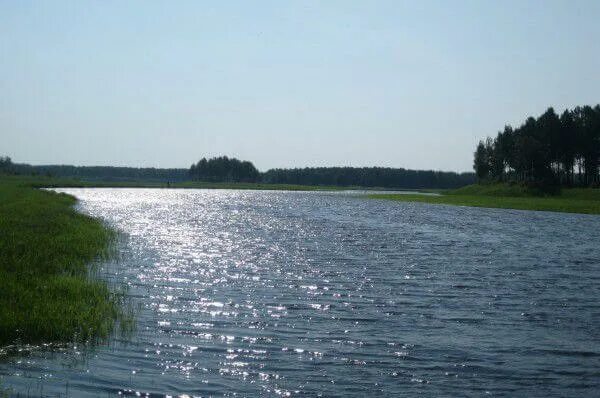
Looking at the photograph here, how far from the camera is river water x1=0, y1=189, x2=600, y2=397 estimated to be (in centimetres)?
1480

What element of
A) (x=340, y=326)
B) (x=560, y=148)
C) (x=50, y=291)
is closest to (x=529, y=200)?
(x=560, y=148)

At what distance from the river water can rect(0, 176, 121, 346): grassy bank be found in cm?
106

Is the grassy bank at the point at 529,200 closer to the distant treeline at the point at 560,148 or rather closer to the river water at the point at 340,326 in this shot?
the distant treeline at the point at 560,148

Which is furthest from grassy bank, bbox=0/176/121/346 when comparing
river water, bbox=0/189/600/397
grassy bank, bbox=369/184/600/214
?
grassy bank, bbox=369/184/600/214

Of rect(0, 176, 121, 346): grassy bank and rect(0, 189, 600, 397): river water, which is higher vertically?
rect(0, 176, 121, 346): grassy bank

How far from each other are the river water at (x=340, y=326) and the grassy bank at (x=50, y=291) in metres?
1.06

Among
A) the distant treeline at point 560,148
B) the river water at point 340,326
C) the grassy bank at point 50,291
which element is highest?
the distant treeline at point 560,148

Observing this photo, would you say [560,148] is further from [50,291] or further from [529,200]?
[50,291]

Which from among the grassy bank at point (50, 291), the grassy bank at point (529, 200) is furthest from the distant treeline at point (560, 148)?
the grassy bank at point (50, 291)

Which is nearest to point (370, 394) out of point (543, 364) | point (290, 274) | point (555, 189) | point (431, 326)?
point (543, 364)

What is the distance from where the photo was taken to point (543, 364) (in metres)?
16.9

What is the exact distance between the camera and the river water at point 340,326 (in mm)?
14805

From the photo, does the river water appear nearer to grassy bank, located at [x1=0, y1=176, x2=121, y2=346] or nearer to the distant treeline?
grassy bank, located at [x1=0, y1=176, x2=121, y2=346]

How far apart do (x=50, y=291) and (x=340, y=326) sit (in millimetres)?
9046
